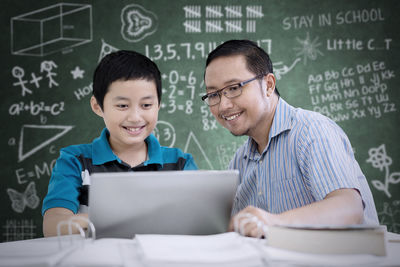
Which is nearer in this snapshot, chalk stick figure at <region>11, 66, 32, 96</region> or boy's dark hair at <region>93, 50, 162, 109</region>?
boy's dark hair at <region>93, 50, 162, 109</region>

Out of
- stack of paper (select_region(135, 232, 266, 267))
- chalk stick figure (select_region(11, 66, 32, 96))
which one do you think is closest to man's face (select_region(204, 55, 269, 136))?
stack of paper (select_region(135, 232, 266, 267))

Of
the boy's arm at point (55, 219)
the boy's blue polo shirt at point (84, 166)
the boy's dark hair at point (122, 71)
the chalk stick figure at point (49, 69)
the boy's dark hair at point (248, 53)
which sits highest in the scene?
the chalk stick figure at point (49, 69)

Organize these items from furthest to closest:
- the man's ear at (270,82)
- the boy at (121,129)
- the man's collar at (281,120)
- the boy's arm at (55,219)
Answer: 1. the man's ear at (270,82)
2. the man's collar at (281,120)
3. the boy at (121,129)
4. the boy's arm at (55,219)

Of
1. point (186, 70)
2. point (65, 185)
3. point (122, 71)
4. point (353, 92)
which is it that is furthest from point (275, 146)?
point (353, 92)

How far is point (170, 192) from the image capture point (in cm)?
90

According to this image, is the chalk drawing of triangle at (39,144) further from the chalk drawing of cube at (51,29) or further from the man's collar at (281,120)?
the man's collar at (281,120)

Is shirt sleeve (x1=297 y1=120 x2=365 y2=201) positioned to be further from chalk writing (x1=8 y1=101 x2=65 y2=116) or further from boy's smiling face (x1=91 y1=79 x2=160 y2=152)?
Answer: chalk writing (x1=8 y1=101 x2=65 y2=116)

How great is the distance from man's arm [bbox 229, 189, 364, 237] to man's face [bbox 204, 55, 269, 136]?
1.78ft

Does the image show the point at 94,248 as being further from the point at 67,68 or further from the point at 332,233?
the point at 67,68

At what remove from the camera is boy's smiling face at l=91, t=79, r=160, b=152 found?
4.80ft

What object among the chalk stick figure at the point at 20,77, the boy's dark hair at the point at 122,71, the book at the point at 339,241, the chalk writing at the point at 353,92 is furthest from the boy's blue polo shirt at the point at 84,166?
the chalk writing at the point at 353,92

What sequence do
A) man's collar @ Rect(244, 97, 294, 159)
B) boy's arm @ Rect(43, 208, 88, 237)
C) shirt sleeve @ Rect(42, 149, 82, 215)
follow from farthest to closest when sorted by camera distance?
man's collar @ Rect(244, 97, 294, 159), shirt sleeve @ Rect(42, 149, 82, 215), boy's arm @ Rect(43, 208, 88, 237)

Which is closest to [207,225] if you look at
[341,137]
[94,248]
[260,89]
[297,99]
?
[94,248]

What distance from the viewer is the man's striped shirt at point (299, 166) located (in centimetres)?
133
